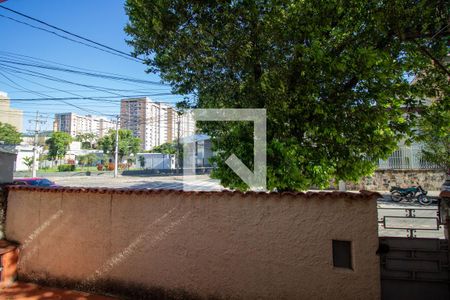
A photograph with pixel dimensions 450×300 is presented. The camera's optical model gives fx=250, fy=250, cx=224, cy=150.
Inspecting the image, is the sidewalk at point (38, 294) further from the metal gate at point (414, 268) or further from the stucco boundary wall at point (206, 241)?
the metal gate at point (414, 268)

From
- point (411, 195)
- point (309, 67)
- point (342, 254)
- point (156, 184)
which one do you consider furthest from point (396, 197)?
point (156, 184)

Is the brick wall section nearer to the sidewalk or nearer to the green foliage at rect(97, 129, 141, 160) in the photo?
the sidewalk

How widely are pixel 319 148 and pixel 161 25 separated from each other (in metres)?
4.45

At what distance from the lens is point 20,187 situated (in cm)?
515

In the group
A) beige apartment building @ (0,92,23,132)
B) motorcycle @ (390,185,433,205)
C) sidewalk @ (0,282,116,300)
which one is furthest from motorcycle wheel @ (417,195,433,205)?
beige apartment building @ (0,92,23,132)

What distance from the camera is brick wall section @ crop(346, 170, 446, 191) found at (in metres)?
17.3

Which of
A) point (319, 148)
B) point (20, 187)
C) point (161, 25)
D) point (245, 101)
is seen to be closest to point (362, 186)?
point (319, 148)

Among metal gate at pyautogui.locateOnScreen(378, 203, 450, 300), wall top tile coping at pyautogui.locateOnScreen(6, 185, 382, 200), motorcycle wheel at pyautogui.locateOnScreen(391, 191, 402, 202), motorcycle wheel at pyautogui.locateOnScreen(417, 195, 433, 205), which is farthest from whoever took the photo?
motorcycle wheel at pyautogui.locateOnScreen(391, 191, 402, 202)

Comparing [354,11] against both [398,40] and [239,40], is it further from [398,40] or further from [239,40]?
[239,40]

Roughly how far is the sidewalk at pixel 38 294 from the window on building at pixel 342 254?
3.82 metres

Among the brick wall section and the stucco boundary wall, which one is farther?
the brick wall section

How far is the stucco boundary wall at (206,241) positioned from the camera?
3660 mm

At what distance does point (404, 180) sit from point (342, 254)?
1778cm

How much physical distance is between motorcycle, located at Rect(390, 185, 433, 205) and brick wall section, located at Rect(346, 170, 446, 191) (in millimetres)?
3114
